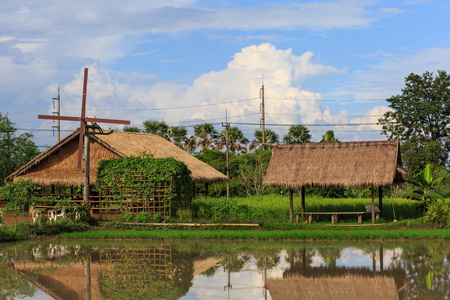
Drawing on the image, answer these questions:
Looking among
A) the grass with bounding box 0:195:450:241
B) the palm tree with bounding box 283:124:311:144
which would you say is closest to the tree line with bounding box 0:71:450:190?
the palm tree with bounding box 283:124:311:144

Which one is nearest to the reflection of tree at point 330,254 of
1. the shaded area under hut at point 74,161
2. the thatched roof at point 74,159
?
the shaded area under hut at point 74,161

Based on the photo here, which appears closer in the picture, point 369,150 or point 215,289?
point 215,289

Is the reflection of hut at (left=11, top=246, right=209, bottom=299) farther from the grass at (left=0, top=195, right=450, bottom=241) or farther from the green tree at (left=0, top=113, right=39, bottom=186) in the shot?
the green tree at (left=0, top=113, right=39, bottom=186)

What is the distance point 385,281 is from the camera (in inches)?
440

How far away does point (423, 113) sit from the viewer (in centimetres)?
4444

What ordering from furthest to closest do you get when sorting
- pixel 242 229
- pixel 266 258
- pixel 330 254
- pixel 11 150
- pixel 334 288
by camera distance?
pixel 11 150, pixel 242 229, pixel 330 254, pixel 266 258, pixel 334 288

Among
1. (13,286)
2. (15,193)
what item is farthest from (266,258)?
(15,193)

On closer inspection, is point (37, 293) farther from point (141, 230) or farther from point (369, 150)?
point (369, 150)

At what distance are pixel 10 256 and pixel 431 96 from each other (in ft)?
129

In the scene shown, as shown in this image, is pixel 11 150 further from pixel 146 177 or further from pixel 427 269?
pixel 427 269

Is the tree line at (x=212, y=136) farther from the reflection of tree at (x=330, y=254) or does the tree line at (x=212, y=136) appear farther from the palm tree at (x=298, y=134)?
the reflection of tree at (x=330, y=254)

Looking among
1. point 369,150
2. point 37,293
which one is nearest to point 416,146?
point 369,150

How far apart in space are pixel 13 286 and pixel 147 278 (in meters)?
2.83

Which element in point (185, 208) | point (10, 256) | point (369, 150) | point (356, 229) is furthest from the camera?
point (185, 208)
